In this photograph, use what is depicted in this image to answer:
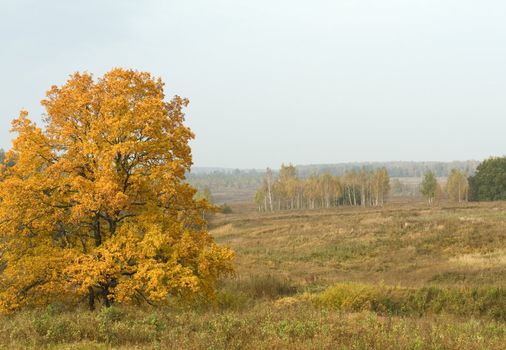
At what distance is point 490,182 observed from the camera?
4254 inches

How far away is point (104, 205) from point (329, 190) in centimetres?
12346

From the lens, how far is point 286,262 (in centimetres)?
4175

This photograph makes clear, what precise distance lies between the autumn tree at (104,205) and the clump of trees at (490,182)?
109704 millimetres

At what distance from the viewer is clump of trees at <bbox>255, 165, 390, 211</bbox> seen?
133 metres

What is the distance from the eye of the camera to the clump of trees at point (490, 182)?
4131 inches

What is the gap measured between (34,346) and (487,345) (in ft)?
30.9

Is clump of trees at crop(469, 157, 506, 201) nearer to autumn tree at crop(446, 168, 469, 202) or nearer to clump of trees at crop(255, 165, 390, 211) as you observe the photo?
autumn tree at crop(446, 168, 469, 202)

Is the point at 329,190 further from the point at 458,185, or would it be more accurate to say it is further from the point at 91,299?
the point at 91,299

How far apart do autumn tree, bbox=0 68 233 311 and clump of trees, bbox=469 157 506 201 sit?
109704mm

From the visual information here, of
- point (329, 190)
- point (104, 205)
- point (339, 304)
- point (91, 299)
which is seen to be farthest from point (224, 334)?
point (329, 190)

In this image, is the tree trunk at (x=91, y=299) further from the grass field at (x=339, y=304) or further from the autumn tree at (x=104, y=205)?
the grass field at (x=339, y=304)

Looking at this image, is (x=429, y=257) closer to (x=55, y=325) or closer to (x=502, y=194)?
(x=55, y=325)

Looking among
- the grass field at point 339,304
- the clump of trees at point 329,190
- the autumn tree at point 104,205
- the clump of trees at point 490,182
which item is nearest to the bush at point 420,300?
the grass field at point 339,304

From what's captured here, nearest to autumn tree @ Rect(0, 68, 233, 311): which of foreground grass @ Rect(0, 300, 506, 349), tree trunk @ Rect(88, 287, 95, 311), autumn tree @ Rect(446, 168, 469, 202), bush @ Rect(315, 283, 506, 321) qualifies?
tree trunk @ Rect(88, 287, 95, 311)
